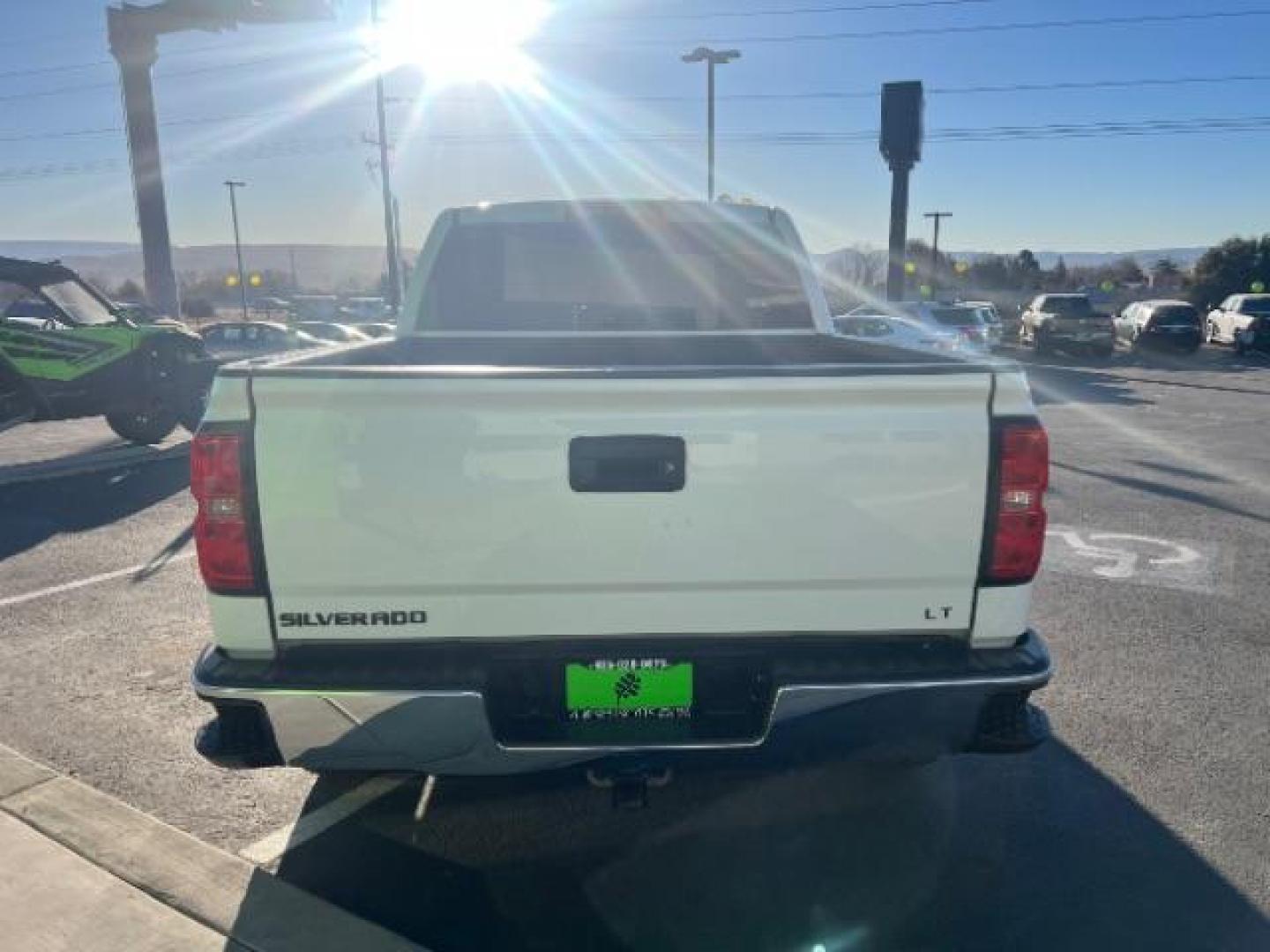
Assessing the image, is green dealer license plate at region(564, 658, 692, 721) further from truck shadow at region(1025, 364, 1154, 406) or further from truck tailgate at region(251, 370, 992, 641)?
truck shadow at region(1025, 364, 1154, 406)

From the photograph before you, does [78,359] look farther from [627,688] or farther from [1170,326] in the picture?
[1170,326]

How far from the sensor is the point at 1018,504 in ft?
8.05

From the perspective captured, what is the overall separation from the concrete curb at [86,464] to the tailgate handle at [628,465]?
9.16 m

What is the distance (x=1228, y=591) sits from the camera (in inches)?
226

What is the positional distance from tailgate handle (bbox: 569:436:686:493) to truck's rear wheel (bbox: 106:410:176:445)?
11.1m

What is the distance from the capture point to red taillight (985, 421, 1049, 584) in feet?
7.93

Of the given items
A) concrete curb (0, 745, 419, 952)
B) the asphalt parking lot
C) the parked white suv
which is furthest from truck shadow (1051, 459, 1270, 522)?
the parked white suv

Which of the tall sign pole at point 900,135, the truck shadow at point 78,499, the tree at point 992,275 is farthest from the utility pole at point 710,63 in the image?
the tree at point 992,275

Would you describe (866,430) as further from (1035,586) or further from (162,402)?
(162,402)

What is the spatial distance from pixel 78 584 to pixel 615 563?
5008 millimetres

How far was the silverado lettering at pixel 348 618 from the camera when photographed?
2.46m

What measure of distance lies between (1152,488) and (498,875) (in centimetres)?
814

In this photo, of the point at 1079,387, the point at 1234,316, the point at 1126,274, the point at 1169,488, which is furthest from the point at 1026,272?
the point at 1169,488

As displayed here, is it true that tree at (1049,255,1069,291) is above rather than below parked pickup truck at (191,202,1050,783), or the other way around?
above
